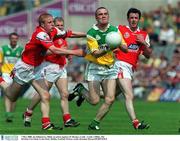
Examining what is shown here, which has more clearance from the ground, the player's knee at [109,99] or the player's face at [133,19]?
the player's face at [133,19]

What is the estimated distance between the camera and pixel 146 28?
40.7 metres

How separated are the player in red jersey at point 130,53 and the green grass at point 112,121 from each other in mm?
726

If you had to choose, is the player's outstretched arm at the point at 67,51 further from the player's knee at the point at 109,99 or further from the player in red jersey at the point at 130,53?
the player in red jersey at the point at 130,53

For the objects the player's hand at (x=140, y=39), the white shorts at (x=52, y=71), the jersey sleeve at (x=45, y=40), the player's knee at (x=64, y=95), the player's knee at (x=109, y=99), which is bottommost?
the player's knee at (x=64, y=95)

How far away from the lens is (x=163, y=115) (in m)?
25.9

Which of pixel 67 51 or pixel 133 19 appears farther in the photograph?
pixel 133 19

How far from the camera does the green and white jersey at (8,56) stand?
24.2 metres

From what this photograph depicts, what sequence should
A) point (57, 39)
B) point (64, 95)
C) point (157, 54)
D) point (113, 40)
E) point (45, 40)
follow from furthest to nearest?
point (157, 54) < point (57, 39) < point (64, 95) < point (45, 40) < point (113, 40)

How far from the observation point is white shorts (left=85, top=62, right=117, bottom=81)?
19.0 meters

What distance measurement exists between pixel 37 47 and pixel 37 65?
2.08ft

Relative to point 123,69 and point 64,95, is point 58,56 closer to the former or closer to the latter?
point 64,95

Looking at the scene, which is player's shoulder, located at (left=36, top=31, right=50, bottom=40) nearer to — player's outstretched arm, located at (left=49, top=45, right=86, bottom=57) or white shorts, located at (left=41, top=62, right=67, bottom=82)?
player's outstretched arm, located at (left=49, top=45, right=86, bottom=57)

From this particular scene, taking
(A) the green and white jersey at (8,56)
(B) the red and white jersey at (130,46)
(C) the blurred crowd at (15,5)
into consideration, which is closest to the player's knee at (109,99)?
(B) the red and white jersey at (130,46)

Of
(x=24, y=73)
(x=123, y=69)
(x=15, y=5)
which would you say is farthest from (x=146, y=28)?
(x=24, y=73)
